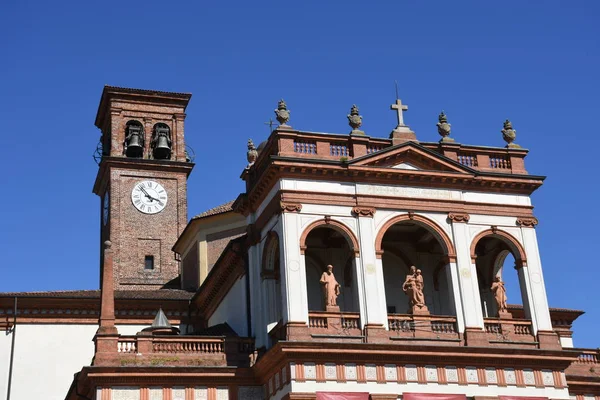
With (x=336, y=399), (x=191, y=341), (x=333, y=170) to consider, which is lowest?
(x=336, y=399)

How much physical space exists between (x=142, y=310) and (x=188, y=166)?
1311 centimetres

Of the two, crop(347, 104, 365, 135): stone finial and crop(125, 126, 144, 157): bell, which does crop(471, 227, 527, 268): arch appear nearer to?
crop(347, 104, 365, 135): stone finial

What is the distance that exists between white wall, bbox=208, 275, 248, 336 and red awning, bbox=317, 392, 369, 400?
5212mm

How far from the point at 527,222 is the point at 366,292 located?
6458mm

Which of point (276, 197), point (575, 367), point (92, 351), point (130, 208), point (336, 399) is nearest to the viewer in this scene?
point (336, 399)

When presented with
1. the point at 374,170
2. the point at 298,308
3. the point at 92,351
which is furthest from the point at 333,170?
the point at 92,351

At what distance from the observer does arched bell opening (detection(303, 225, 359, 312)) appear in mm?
32125

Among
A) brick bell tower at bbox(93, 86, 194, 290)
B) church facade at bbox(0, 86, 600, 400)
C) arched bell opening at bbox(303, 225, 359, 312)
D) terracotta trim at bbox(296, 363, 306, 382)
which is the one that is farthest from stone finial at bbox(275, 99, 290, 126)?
brick bell tower at bbox(93, 86, 194, 290)

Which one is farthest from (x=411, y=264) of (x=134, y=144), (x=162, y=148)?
(x=134, y=144)

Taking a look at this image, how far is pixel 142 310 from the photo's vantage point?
127 ft

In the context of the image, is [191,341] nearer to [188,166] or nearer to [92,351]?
[92,351]

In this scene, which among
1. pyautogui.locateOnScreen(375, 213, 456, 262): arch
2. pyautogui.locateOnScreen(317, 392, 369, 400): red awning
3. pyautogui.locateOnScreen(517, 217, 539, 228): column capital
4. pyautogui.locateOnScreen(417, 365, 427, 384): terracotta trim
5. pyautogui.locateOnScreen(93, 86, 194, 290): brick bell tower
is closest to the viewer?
pyautogui.locateOnScreen(317, 392, 369, 400): red awning

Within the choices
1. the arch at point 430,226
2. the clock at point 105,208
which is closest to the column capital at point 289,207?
the arch at point 430,226

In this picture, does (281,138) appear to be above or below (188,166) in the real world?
below
